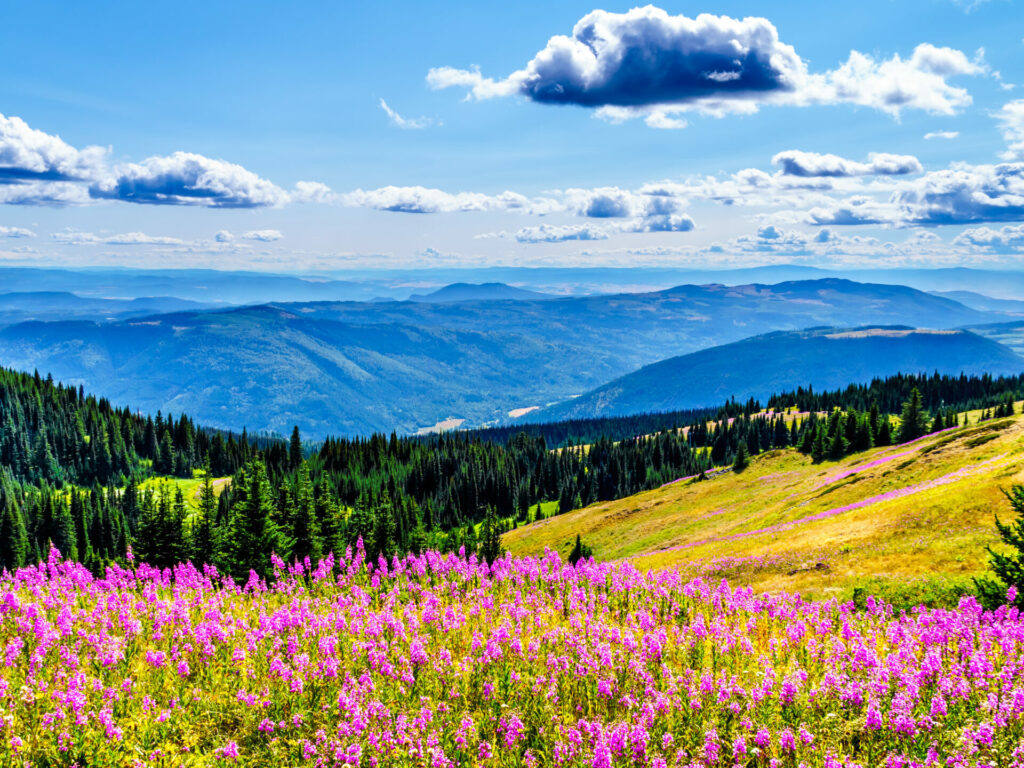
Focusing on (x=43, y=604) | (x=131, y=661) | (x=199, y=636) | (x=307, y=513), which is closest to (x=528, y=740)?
(x=199, y=636)

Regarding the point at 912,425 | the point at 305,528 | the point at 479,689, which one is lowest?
the point at 305,528

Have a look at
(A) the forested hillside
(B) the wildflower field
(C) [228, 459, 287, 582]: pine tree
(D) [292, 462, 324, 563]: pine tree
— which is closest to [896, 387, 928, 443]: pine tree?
(A) the forested hillside

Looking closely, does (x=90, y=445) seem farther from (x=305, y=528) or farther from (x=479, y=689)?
(x=479, y=689)

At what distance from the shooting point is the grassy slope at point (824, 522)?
123ft

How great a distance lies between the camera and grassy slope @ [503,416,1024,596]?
37.5m

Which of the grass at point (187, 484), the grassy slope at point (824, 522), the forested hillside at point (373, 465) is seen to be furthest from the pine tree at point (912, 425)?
the grass at point (187, 484)

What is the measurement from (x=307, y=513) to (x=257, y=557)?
A: 8.78m

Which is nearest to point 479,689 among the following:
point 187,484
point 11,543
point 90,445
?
point 11,543

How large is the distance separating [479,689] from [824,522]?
5483 cm

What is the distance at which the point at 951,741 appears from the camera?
23.3 feet

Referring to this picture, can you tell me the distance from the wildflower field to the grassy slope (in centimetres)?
2189

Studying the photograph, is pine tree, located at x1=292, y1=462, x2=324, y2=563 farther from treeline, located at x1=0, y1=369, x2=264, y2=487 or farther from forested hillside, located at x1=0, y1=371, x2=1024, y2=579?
treeline, located at x1=0, y1=369, x2=264, y2=487

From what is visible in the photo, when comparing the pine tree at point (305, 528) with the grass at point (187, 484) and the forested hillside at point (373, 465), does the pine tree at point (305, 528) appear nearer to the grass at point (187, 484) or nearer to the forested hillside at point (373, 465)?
the forested hillside at point (373, 465)

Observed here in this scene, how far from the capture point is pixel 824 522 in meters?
55.2
